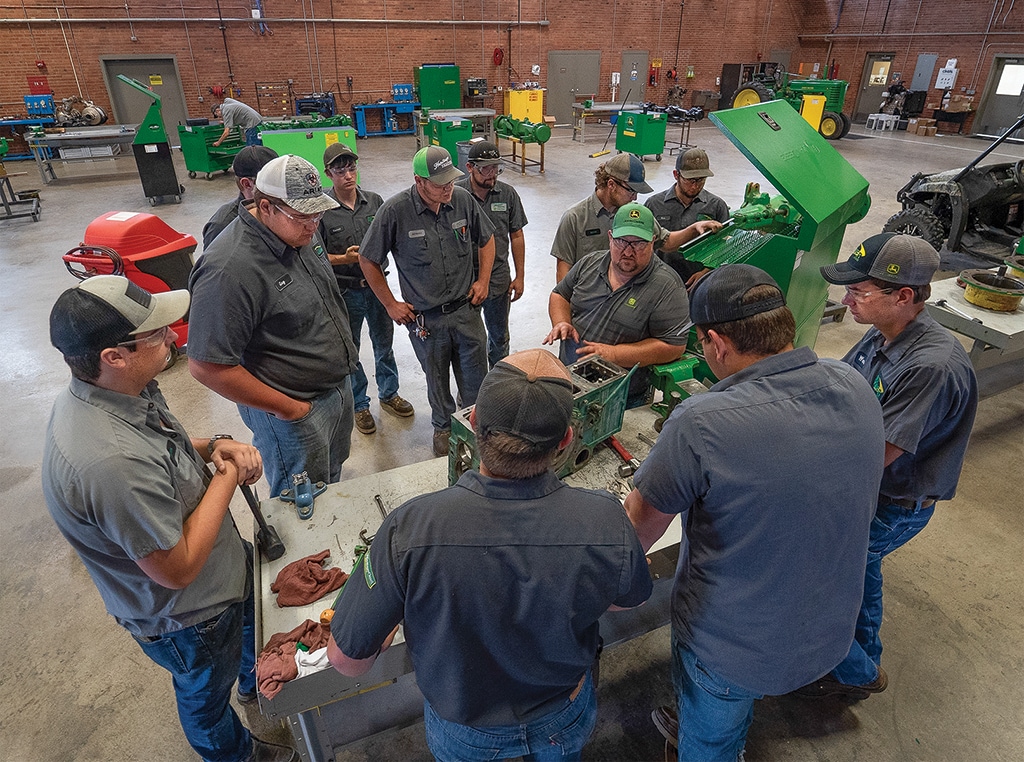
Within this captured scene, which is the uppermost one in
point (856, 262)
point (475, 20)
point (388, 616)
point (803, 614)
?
point (475, 20)

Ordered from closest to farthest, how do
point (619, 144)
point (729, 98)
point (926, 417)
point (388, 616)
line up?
1. point (388, 616)
2. point (926, 417)
3. point (619, 144)
4. point (729, 98)

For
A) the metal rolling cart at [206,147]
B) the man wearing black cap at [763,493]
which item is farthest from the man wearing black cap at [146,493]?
the metal rolling cart at [206,147]

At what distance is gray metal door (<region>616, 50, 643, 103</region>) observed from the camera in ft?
53.7

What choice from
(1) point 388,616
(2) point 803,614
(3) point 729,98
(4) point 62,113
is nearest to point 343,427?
(1) point 388,616

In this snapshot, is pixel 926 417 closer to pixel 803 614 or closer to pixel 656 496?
pixel 803 614

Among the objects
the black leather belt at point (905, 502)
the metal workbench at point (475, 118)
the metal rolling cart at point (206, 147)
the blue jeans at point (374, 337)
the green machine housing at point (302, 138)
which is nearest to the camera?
the black leather belt at point (905, 502)

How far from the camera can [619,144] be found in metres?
11.1

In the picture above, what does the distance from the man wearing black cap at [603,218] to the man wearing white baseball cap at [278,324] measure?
5.32ft

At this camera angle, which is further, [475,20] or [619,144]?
→ [475,20]

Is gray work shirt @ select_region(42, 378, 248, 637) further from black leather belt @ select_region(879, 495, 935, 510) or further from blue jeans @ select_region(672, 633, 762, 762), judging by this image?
→ black leather belt @ select_region(879, 495, 935, 510)

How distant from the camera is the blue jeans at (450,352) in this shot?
138 inches

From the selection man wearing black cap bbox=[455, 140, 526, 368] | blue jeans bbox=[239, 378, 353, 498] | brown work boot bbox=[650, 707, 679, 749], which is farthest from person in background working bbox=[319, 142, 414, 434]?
brown work boot bbox=[650, 707, 679, 749]

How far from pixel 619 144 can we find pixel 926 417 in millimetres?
10253

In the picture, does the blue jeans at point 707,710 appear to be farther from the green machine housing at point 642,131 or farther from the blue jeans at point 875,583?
the green machine housing at point 642,131
